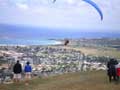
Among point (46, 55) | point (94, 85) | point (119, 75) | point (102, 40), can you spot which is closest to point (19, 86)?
point (94, 85)

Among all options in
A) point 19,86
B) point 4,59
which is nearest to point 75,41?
point 4,59

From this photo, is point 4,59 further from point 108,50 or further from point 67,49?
point 108,50

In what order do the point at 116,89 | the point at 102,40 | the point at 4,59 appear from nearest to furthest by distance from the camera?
the point at 116,89
the point at 4,59
the point at 102,40

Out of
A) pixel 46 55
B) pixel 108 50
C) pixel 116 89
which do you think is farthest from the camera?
pixel 108 50

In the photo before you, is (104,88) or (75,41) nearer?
(104,88)

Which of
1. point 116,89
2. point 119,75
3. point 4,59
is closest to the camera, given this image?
point 116,89

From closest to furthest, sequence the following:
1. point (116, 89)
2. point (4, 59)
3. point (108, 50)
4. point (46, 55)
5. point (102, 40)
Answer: point (116, 89)
point (4, 59)
point (46, 55)
point (108, 50)
point (102, 40)

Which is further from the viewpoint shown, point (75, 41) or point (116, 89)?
point (75, 41)

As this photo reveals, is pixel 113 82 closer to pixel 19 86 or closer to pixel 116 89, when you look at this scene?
pixel 116 89
